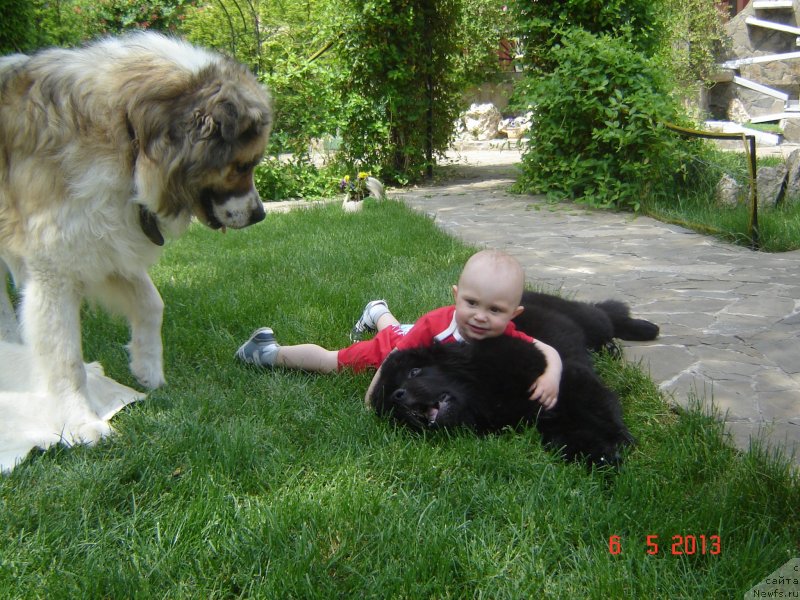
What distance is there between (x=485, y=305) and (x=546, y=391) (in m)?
0.44

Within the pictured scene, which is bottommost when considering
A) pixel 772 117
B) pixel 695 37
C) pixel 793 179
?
pixel 793 179

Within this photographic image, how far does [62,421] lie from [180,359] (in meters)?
0.86

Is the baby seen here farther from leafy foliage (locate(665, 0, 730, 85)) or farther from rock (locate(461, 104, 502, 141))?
rock (locate(461, 104, 502, 141))

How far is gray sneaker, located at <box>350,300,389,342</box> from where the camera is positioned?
369 centimetres

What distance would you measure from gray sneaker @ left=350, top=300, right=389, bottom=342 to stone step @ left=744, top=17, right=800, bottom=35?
1888 centimetres

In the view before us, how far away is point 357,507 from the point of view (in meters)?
2.09

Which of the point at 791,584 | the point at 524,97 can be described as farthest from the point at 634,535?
the point at 524,97

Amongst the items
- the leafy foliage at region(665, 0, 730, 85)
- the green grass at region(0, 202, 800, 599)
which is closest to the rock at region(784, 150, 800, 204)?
the green grass at region(0, 202, 800, 599)

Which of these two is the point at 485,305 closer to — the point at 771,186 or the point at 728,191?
the point at 728,191

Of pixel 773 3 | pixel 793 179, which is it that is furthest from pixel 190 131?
pixel 773 3

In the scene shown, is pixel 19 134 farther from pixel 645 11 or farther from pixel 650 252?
pixel 645 11

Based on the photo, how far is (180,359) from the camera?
11.5 feet

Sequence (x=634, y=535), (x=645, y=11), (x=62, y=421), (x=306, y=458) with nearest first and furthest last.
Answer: (x=634, y=535)
(x=306, y=458)
(x=62, y=421)
(x=645, y=11)
